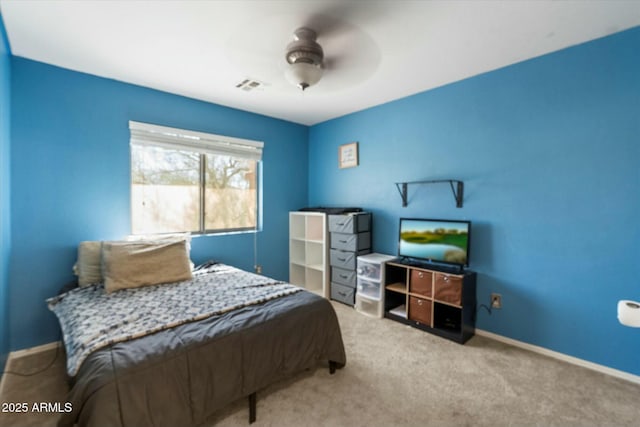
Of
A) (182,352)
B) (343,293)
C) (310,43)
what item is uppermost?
(310,43)

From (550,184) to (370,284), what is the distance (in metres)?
1.90

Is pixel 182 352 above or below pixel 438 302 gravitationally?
above

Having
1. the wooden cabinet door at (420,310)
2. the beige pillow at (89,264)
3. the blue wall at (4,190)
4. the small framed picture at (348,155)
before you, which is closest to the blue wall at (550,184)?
the wooden cabinet door at (420,310)

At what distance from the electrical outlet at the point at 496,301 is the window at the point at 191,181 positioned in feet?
9.35

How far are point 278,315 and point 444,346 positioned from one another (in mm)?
1603

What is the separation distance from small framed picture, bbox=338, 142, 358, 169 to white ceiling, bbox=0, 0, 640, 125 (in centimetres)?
124


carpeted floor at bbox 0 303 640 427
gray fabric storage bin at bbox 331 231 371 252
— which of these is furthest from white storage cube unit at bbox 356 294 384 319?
carpeted floor at bbox 0 303 640 427

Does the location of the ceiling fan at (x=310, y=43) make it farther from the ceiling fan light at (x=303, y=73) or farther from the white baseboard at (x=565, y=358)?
the white baseboard at (x=565, y=358)

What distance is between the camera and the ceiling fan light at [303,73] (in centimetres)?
178

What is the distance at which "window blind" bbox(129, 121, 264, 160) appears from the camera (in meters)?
2.90

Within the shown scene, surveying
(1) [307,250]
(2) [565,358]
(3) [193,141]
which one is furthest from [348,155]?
(2) [565,358]

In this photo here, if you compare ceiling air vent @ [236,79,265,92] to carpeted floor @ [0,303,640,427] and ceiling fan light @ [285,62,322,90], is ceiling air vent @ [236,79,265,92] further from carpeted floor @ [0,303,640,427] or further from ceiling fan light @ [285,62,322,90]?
carpeted floor @ [0,303,640,427]

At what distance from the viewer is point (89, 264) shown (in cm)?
243

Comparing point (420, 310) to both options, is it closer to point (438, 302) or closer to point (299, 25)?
point (438, 302)
